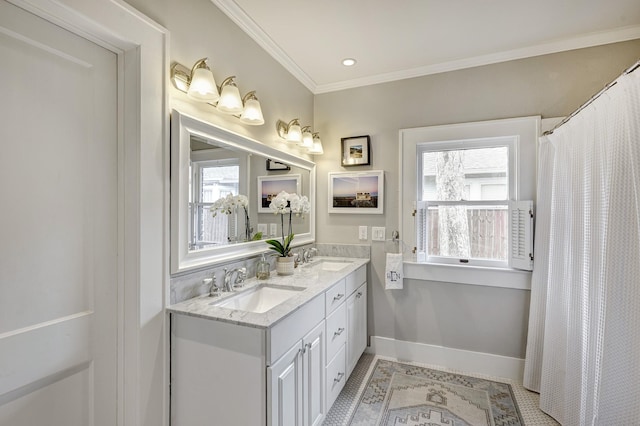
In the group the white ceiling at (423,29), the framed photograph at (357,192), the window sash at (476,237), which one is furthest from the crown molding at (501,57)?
the window sash at (476,237)

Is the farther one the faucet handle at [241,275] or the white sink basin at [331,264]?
the white sink basin at [331,264]

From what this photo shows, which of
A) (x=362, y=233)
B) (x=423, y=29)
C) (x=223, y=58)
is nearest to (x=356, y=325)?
(x=362, y=233)

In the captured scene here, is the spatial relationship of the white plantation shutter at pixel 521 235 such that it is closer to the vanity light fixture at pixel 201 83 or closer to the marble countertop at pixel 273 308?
the marble countertop at pixel 273 308

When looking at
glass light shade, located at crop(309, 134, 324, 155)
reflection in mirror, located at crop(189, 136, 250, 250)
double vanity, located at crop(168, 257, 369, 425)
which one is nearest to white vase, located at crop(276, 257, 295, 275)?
double vanity, located at crop(168, 257, 369, 425)

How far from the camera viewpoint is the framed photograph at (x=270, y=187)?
209 cm

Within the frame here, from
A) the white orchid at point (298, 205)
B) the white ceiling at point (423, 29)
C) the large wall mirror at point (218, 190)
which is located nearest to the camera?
the large wall mirror at point (218, 190)

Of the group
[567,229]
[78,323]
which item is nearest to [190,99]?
[78,323]

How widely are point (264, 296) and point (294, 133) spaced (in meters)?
1.29

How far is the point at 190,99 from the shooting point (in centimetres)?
150

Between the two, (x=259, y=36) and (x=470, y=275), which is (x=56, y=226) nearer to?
(x=259, y=36)

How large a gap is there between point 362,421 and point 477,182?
6.42ft

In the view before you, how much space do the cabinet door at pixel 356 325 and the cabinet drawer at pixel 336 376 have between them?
0.39 feet

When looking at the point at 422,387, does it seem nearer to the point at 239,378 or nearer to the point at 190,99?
the point at 239,378

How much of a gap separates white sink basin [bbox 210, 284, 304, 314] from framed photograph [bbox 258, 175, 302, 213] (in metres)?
0.57
